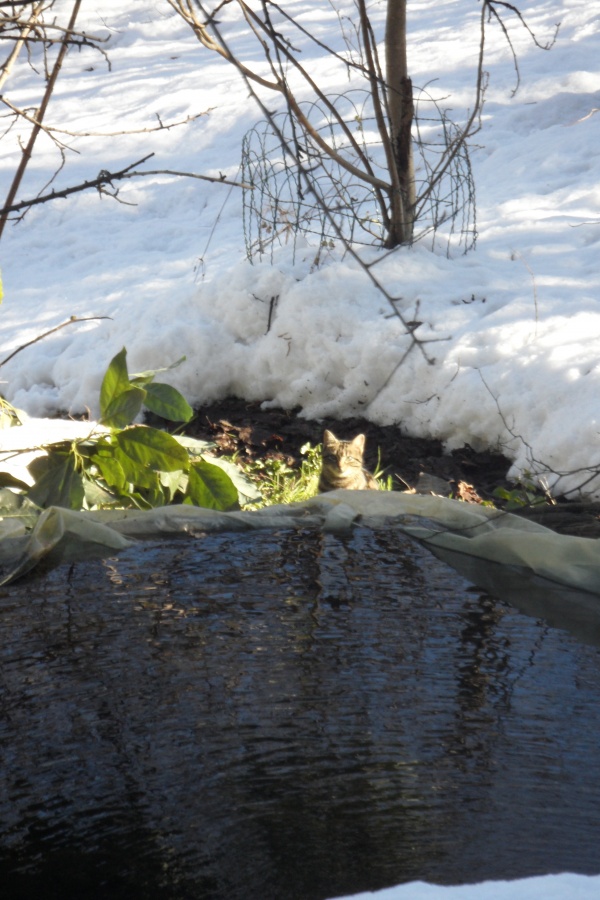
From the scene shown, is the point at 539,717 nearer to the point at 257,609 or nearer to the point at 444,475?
the point at 257,609

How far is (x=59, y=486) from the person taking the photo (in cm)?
281

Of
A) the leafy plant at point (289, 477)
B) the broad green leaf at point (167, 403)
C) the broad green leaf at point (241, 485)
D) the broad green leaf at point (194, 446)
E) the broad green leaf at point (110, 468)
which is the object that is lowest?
the leafy plant at point (289, 477)

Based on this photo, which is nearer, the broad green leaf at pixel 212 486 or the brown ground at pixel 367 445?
the broad green leaf at pixel 212 486

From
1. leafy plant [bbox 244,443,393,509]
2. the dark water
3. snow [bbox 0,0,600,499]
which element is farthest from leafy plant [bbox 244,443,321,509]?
the dark water

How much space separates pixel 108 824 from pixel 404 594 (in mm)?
889

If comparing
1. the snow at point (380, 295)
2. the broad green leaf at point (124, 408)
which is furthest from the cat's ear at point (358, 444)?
the broad green leaf at point (124, 408)

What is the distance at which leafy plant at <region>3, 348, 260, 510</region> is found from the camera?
2.80m

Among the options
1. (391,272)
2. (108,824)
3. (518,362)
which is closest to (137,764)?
(108,824)

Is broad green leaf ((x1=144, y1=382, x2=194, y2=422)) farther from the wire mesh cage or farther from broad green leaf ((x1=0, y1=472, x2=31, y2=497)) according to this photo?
the wire mesh cage

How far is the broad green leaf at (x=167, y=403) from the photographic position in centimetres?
307

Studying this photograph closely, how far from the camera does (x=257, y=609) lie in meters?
1.99

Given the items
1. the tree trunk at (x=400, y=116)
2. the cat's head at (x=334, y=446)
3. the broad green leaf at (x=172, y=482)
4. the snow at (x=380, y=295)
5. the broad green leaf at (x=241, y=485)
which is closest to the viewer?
the broad green leaf at (x=172, y=482)

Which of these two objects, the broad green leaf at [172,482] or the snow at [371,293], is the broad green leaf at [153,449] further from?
the snow at [371,293]

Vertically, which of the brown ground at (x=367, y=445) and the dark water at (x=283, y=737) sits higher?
the dark water at (x=283, y=737)
